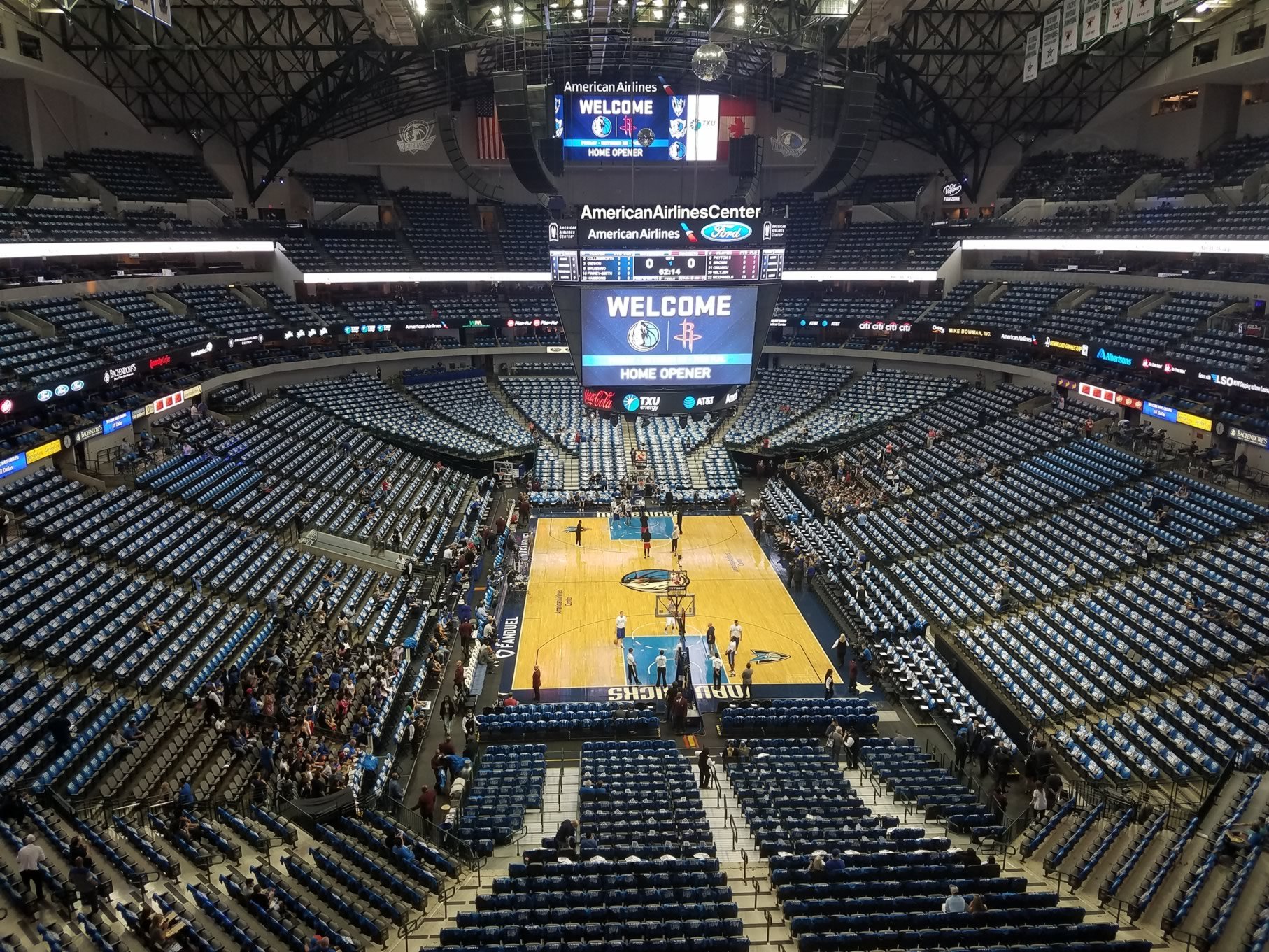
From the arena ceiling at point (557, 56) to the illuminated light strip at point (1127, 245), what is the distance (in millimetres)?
5930

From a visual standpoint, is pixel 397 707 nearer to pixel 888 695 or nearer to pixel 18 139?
pixel 888 695

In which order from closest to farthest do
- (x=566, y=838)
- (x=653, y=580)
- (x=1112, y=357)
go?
(x=566, y=838) < (x=653, y=580) < (x=1112, y=357)

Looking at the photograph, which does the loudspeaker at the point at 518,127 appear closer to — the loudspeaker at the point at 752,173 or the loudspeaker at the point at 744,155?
→ the loudspeaker at the point at 752,173

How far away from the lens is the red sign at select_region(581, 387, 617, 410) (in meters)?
19.7

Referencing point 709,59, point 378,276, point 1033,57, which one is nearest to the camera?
point 709,59

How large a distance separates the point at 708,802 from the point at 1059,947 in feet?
23.8

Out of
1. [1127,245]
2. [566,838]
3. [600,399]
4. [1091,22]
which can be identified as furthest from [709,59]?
[1127,245]

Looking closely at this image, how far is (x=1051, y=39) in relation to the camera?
107 ft

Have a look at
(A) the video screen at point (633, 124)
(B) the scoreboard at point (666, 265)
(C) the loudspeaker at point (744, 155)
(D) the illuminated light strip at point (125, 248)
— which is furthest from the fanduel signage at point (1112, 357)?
(D) the illuminated light strip at point (125, 248)

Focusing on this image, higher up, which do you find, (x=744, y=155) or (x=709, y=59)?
(x=744, y=155)

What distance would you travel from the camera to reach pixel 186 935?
11.5m

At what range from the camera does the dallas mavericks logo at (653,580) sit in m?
28.8

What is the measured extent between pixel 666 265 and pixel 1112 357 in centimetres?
2244

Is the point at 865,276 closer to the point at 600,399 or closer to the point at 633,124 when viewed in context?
the point at 633,124
